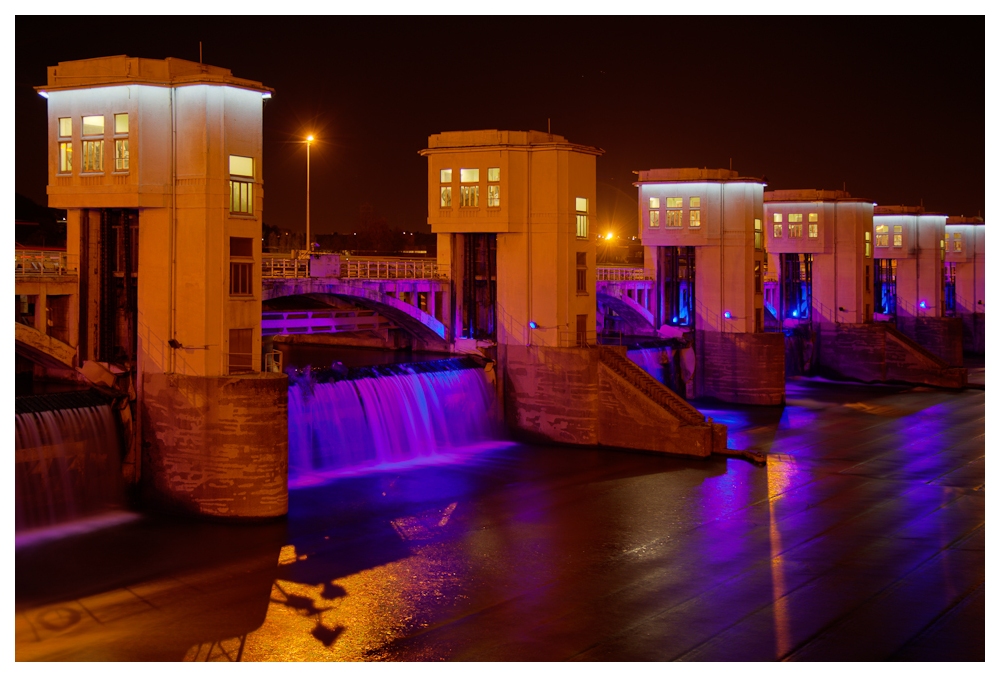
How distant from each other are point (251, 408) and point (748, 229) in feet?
101

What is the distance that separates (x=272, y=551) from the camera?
24.9 meters

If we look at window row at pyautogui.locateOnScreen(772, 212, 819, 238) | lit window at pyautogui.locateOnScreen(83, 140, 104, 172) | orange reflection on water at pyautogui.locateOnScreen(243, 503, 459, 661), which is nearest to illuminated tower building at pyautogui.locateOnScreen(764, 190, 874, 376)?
window row at pyautogui.locateOnScreen(772, 212, 819, 238)

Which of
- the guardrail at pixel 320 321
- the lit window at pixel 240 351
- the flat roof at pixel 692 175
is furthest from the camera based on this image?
the flat roof at pixel 692 175

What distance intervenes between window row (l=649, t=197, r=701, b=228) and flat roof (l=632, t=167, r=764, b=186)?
947 millimetres

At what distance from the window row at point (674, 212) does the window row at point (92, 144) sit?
29601 mm

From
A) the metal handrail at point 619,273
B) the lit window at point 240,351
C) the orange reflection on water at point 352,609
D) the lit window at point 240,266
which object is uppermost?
the metal handrail at point 619,273

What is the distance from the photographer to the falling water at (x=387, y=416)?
32.9 m

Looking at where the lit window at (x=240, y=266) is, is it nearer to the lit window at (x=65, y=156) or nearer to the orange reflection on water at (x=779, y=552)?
the lit window at (x=65, y=156)

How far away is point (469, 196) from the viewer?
4038 centimetres

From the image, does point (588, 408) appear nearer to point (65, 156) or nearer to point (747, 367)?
point (747, 367)

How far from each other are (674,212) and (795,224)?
13.4 metres

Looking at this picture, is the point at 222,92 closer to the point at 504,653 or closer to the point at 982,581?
the point at 504,653

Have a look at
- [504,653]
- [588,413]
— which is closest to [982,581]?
[504,653]

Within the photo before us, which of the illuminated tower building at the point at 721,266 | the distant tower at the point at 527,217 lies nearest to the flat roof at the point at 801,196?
the illuminated tower building at the point at 721,266
